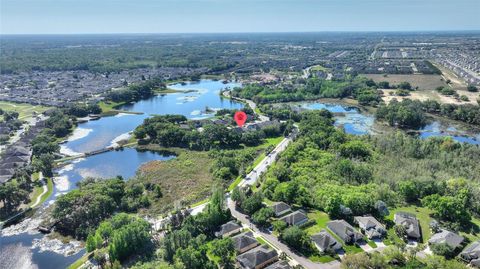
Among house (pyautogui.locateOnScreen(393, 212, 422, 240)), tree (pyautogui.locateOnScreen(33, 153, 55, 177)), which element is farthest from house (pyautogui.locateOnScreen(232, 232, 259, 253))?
tree (pyautogui.locateOnScreen(33, 153, 55, 177))

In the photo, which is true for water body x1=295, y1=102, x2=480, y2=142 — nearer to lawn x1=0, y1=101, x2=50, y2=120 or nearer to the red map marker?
the red map marker

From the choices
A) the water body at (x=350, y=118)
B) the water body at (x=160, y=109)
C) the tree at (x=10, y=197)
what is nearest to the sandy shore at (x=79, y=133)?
the water body at (x=160, y=109)

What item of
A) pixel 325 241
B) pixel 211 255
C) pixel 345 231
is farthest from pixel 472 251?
pixel 211 255

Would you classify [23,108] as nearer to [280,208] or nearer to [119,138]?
[119,138]

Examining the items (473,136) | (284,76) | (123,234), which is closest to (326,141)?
(473,136)

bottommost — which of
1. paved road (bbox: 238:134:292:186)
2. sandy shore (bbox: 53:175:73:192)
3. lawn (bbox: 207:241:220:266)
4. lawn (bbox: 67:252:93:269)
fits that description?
sandy shore (bbox: 53:175:73:192)

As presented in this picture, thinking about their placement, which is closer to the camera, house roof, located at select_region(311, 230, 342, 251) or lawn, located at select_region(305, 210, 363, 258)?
lawn, located at select_region(305, 210, 363, 258)

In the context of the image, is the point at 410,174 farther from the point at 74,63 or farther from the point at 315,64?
the point at 74,63
